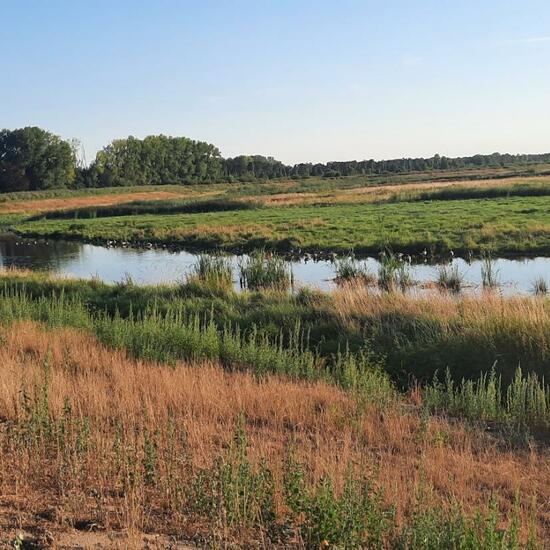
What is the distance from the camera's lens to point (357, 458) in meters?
4.94

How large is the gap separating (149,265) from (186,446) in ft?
83.9

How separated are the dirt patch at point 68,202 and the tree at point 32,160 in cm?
1925

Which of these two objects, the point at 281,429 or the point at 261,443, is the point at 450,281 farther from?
the point at 261,443

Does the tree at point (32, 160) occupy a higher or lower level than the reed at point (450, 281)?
higher

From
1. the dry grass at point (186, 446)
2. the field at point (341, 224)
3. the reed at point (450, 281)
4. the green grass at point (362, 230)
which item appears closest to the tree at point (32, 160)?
the field at point (341, 224)

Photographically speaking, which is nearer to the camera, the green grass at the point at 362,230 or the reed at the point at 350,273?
the reed at the point at 350,273

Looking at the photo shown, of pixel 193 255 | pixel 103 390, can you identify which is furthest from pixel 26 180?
pixel 103 390

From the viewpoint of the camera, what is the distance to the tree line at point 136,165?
97000 millimetres

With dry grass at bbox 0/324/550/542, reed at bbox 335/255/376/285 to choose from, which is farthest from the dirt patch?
dry grass at bbox 0/324/550/542

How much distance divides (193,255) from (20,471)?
1133 inches

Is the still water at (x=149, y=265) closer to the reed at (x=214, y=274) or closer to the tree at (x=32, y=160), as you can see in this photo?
the reed at (x=214, y=274)

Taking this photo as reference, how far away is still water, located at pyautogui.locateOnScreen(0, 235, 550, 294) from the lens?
2162 cm

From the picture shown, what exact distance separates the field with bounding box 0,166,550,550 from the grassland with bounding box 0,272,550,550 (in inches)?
0.8

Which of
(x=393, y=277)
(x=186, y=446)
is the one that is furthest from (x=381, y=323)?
(x=186, y=446)
